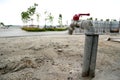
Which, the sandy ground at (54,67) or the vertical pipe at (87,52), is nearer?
the vertical pipe at (87,52)

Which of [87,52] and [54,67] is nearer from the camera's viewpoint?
[87,52]

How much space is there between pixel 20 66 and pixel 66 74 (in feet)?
5.17

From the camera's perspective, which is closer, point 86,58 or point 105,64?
point 86,58

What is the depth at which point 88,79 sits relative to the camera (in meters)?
4.52

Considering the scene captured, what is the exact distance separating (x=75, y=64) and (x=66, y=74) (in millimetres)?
956

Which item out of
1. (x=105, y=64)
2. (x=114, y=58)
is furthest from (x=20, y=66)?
(x=114, y=58)

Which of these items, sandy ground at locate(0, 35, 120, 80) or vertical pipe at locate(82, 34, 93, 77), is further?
sandy ground at locate(0, 35, 120, 80)

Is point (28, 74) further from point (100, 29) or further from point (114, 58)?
point (100, 29)

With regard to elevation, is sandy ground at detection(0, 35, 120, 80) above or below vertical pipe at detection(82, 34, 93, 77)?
below

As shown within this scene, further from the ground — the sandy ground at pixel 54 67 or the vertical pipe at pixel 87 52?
the vertical pipe at pixel 87 52

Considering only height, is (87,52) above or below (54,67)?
above

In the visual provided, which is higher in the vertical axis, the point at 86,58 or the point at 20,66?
the point at 86,58

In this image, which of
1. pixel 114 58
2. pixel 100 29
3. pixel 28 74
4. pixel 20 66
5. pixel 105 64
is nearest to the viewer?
pixel 28 74

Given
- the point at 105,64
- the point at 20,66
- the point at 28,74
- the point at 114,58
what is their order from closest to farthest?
1. the point at 28,74
2. the point at 20,66
3. the point at 105,64
4. the point at 114,58
